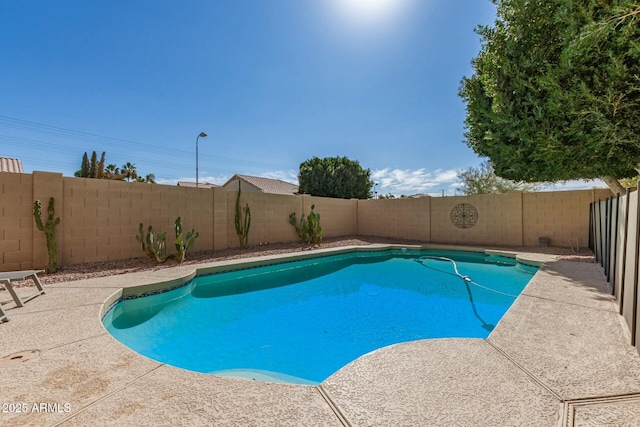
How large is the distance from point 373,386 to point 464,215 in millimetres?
11792

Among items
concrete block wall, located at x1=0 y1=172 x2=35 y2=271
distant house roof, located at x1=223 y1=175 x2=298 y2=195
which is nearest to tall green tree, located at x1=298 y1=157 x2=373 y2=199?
distant house roof, located at x1=223 y1=175 x2=298 y2=195

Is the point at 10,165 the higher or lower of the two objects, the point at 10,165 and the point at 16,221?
the higher

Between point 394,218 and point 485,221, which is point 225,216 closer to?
point 394,218

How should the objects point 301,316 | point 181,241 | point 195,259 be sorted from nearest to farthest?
point 301,316
point 181,241
point 195,259

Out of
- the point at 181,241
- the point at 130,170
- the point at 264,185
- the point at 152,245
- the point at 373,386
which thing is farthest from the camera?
the point at 130,170

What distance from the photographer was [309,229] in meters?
11.4

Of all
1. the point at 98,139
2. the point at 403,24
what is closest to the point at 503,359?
the point at 403,24

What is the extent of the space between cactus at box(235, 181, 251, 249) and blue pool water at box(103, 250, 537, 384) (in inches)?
93.4

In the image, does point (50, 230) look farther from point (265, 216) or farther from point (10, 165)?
point (10, 165)

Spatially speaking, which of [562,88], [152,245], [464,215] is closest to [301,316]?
[152,245]

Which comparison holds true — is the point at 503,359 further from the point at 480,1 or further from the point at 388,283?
the point at 480,1

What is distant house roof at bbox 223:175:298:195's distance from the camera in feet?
83.5

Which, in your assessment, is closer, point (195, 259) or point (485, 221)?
point (195, 259)

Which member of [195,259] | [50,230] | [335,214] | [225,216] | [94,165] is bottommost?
[195,259]
